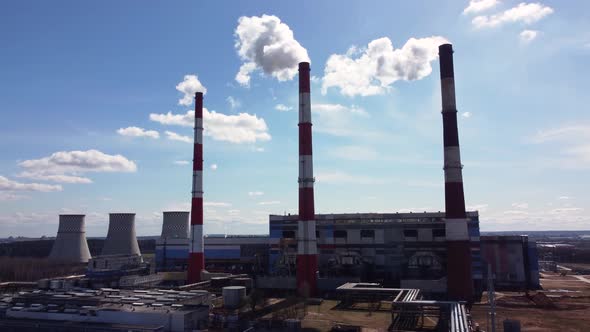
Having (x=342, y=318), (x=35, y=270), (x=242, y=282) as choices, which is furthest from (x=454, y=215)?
(x=35, y=270)

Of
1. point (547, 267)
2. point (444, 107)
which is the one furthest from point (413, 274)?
point (547, 267)

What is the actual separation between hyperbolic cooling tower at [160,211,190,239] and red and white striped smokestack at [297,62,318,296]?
25962 millimetres

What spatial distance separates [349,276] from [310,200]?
35.9 ft

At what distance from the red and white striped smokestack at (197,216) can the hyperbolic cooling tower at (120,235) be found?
18.6 metres

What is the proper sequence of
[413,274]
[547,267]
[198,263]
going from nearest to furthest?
[413,274], [198,263], [547,267]

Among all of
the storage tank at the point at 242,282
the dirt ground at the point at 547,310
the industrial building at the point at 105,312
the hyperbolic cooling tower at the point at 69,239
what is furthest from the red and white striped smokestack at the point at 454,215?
the hyperbolic cooling tower at the point at 69,239

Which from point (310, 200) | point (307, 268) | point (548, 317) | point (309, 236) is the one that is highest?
point (310, 200)

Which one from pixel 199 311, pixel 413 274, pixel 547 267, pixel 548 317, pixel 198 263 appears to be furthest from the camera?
pixel 547 267

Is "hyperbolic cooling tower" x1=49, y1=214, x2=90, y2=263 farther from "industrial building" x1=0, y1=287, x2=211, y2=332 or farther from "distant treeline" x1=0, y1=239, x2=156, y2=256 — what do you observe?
"distant treeline" x1=0, y1=239, x2=156, y2=256

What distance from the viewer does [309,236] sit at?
3528 centimetres

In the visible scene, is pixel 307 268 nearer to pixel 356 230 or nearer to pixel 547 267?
pixel 356 230

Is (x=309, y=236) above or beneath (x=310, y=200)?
beneath

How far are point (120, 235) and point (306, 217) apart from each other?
109ft

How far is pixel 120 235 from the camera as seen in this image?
57.8 m
